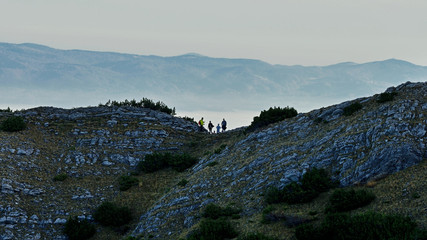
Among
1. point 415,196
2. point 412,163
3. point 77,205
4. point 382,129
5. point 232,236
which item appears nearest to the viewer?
point 415,196

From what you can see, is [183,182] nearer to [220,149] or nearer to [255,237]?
[220,149]

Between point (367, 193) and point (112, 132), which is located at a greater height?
point (112, 132)

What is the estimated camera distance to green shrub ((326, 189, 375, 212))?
21.9 metres

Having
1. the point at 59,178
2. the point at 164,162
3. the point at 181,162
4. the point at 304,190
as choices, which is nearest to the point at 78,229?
the point at 59,178

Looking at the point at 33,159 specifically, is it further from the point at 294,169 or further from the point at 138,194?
the point at 294,169

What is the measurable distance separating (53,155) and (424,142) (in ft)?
112

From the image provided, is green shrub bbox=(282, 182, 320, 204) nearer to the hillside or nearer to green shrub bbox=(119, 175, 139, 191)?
the hillside

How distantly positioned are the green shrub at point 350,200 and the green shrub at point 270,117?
2074cm

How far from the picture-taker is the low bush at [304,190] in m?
24.6

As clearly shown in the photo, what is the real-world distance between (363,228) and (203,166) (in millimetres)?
20897

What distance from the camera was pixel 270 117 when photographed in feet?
141

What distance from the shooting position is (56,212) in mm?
31766

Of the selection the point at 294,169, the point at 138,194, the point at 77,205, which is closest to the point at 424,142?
the point at 294,169

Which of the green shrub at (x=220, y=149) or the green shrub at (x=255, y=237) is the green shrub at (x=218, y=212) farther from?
the green shrub at (x=220, y=149)
